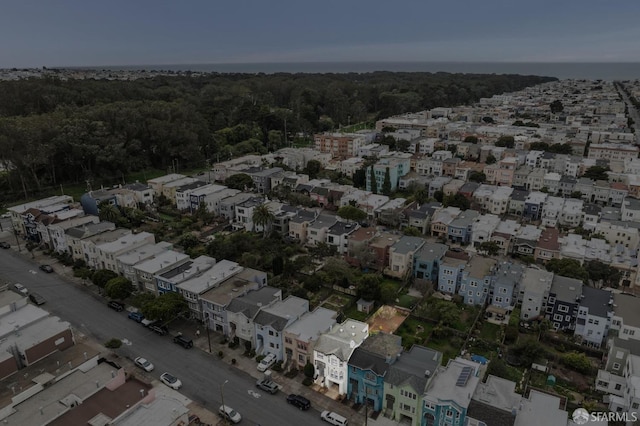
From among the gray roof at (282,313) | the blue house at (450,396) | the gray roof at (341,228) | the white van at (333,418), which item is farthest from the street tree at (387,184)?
the white van at (333,418)

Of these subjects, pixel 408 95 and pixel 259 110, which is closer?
pixel 259 110

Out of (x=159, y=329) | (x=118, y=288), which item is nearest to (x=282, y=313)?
(x=159, y=329)

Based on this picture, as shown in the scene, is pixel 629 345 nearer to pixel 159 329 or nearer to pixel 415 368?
pixel 415 368

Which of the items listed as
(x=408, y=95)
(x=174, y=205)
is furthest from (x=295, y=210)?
(x=408, y=95)

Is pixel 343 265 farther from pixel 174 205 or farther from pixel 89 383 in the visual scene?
pixel 174 205

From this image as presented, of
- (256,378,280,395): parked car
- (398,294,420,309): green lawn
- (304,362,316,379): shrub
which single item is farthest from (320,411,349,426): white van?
(398,294,420,309): green lawn

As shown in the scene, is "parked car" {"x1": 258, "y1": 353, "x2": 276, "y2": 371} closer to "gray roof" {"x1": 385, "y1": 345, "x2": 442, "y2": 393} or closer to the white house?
the white house
